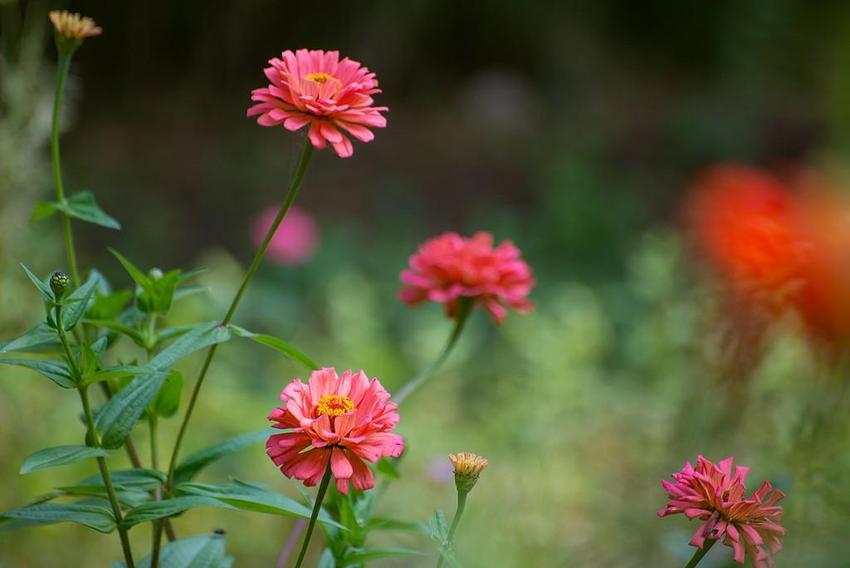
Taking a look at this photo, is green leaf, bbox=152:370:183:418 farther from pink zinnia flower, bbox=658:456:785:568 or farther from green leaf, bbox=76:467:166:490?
pink zinnia flower, bbox=658:456:785:568

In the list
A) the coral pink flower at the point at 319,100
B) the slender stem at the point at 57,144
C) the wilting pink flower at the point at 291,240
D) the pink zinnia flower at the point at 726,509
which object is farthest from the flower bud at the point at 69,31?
the wilting pink flower at the point at 291,240

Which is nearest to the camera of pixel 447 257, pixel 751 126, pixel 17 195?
pixel 447 257

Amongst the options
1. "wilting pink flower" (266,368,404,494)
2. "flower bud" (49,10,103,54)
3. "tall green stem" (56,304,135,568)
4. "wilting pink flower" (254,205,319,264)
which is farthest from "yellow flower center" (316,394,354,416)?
"wilting pink flower" (254,205,319,264)

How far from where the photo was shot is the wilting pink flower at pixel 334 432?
16.3 inches

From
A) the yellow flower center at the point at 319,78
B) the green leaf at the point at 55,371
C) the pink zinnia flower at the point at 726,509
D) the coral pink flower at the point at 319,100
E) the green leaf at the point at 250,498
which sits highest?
the yellow flower center at the point at 319,78

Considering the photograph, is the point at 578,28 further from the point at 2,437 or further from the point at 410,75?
the point at 2,437

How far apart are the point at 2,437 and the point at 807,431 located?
90cm

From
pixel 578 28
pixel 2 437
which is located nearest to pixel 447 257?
pixel 2 437

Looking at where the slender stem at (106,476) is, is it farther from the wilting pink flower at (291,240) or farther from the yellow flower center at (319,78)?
the wilting pink flower at (291,240)

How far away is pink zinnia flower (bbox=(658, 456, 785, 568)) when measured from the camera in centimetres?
42

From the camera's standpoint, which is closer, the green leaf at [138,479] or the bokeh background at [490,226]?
the green leaf at [138,479]

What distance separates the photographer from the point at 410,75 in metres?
3.28

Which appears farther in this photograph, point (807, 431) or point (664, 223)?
point (664, 223)

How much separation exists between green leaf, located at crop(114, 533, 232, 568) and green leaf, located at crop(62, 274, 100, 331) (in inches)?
5.3
